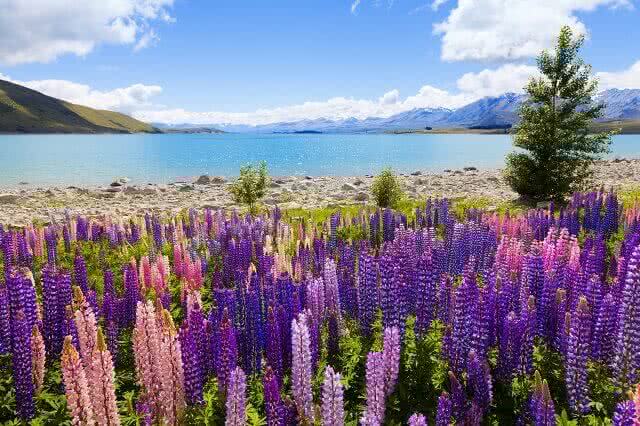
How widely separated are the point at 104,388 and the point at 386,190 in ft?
70.3

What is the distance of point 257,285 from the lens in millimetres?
8234

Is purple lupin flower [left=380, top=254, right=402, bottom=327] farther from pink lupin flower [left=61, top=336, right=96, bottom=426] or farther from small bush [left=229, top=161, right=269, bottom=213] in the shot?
small bush [left=229, top=161, right=269, bottom=213]

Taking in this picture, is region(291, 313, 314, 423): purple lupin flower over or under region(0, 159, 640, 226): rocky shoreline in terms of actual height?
over

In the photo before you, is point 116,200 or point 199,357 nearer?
point 199,357

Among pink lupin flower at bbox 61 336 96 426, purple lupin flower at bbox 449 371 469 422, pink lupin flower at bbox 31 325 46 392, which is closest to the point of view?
pink lupin flower at bbox 61 336 96 426

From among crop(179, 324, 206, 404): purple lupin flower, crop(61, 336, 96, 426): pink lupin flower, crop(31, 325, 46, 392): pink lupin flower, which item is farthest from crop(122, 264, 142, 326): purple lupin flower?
crop(61, 336, 96, 426): pink lupin flower

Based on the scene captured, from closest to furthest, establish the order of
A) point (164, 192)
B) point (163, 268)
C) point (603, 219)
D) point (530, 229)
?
point (163, 268) < point (530, 229) < point (603, 219) < point (164, 192)

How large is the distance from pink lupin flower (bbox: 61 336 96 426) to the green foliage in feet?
84.1

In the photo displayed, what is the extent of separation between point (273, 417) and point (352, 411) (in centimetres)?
177

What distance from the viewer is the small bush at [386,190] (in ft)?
82.9

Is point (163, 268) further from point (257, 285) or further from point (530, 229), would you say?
point (530, 229)

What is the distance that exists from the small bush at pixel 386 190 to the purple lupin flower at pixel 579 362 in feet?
63.8

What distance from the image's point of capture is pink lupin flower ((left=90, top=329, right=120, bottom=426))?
15.4ft

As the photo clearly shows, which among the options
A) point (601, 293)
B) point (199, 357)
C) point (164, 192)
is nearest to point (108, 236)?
point (199, 357)
